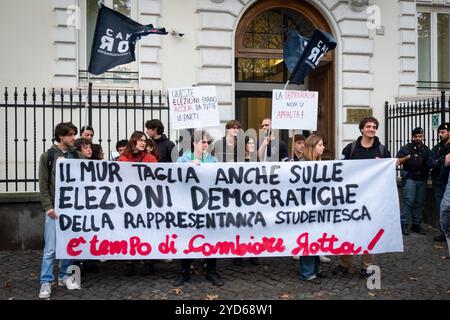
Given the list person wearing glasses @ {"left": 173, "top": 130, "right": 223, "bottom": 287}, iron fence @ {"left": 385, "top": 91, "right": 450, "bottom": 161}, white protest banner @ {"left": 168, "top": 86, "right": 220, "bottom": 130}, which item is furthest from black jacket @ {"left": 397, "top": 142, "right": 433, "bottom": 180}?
person wearing glasses @ {"left": 173, "top": 130, "right": 223, "bottom": 287}

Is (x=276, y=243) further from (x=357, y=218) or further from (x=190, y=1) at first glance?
(x=190, y=1)

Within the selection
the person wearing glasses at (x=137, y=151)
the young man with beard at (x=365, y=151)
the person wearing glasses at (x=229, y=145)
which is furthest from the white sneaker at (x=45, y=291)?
the young man with beard at (x=365, y=151)

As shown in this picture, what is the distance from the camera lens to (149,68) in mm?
10781

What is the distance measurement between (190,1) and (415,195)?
6.50m

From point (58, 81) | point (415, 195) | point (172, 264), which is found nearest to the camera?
point (172, 264)

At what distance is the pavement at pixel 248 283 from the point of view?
17.4 ft

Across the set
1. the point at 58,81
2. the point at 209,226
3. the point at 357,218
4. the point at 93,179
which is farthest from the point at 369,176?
the point at 58,81

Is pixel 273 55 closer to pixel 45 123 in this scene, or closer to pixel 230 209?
pixel 45 123

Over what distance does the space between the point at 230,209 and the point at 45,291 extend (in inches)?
88.0

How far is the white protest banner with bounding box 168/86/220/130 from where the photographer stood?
680cm

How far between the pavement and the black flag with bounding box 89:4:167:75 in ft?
9.49

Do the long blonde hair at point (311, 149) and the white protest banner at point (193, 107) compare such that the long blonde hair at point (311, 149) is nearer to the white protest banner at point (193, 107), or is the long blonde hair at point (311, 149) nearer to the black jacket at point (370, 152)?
the black jacket at point (370, 152)

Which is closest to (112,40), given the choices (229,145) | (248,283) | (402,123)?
(229,145)

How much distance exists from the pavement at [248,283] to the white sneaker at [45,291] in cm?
9
